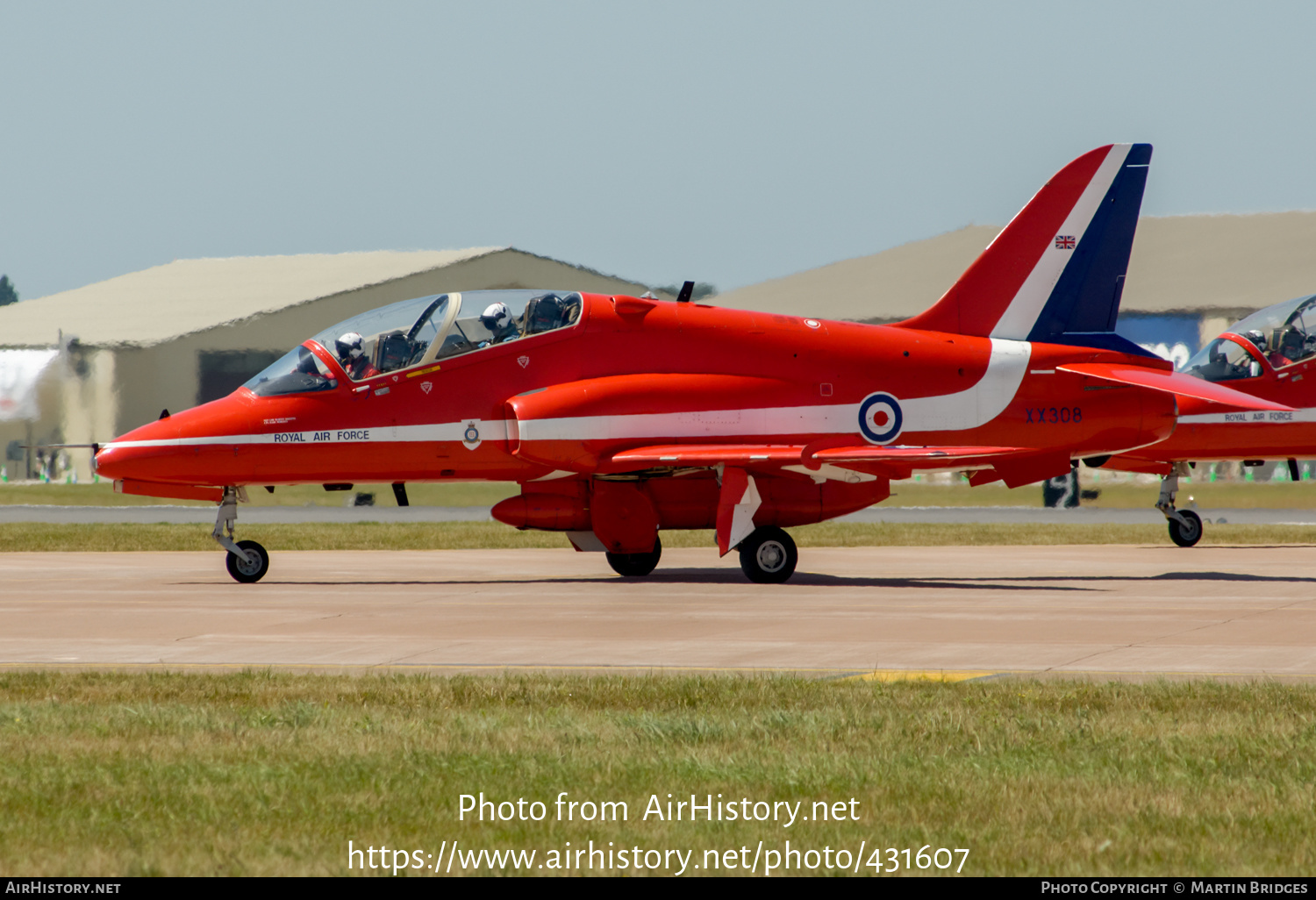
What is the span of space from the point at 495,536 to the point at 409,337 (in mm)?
10810

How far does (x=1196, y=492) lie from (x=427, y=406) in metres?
25.6

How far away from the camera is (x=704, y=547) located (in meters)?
25.7

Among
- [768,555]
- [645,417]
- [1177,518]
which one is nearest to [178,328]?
[645,417]

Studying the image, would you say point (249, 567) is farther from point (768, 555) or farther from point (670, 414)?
point (768, 555)

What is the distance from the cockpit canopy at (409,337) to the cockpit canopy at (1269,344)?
36.6ft

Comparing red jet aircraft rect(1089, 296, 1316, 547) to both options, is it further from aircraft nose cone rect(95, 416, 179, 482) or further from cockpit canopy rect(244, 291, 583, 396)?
aircraft nose cone rect(95, 416, 179, 482)

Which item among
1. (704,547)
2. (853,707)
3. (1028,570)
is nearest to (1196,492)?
(704,547)

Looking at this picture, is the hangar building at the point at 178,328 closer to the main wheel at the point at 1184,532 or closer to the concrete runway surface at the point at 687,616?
the concrete runway surface at the point at 687,616

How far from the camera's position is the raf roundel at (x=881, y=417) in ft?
62.6

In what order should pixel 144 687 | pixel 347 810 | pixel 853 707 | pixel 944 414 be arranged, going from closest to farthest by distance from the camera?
1. pixel 347 810
2. pixel 853 707
3. pixel 144 687
4. pixel 944 414

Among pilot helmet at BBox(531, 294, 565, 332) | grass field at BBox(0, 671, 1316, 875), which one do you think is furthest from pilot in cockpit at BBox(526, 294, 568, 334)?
grass field at BBox(0, 671, 1316, 875)

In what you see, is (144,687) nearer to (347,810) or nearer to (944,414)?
(347,810)

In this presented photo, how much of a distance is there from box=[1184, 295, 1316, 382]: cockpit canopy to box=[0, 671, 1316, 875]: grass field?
1507cm

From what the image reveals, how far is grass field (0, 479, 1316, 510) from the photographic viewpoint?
1467 inches
